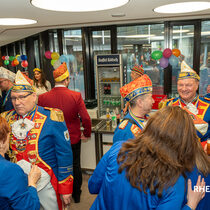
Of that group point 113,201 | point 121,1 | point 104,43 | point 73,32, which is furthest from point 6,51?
point 113,201

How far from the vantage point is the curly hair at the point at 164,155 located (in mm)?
966

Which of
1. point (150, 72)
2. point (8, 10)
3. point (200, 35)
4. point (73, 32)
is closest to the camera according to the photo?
point (8, 10)

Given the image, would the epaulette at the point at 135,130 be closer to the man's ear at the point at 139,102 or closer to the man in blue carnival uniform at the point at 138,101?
the man in blue carnival uniform at the point at 138,101

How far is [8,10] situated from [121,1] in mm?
1471

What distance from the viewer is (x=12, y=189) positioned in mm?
1104

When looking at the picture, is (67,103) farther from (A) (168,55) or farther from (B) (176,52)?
(B) (176,52)

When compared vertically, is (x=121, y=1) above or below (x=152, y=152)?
above

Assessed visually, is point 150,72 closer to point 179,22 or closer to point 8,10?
point 179,22

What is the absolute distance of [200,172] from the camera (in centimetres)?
104

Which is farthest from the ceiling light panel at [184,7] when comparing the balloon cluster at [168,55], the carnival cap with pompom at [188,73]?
the balloon cluster at [168,55]

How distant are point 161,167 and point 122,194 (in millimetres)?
260

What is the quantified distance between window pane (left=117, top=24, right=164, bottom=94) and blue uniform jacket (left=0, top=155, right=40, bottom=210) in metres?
4.46

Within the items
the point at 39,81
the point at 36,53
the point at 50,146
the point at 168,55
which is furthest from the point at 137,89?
the point at 36,53

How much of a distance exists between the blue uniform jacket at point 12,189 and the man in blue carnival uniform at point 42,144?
19.2 inches
